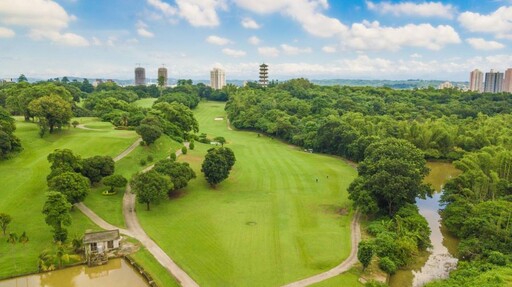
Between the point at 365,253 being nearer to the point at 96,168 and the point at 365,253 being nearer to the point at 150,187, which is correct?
the point at 150,187

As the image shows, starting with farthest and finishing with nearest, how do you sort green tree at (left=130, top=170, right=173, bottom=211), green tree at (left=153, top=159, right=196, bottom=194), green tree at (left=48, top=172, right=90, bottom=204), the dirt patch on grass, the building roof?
green tree at (left=153, top=159, right=196, bottom=194), the dirt patch on grass, green tree at (left=130, top=170, right=173, bottom=211), green tree at (left=48, top=172, right=90, bottom=204), the building roof

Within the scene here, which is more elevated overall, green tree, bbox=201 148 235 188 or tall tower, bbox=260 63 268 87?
tall tower, bbox=260 63 268 87

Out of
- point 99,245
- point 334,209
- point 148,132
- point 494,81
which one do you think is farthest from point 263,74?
point 99,245

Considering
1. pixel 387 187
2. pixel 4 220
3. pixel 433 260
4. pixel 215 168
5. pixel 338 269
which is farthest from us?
pixel 215 168

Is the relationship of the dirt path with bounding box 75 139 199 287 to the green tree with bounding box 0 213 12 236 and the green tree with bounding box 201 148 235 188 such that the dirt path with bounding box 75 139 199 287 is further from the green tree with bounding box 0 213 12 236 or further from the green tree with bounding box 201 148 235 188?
the green tree with bounding box 201 148 235 188

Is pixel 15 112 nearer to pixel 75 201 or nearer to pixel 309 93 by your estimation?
pixel 75 201

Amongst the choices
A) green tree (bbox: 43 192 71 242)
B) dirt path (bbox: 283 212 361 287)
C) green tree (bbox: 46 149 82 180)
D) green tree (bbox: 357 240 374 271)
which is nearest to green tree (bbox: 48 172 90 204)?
green tree (bbox: 46 149 82 180)

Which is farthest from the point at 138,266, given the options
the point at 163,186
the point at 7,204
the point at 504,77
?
the point at 504,77
